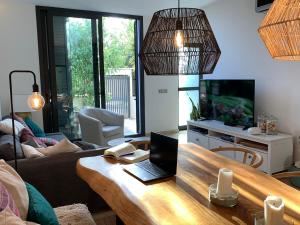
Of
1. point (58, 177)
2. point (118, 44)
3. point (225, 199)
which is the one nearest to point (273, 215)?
point (225, 199)

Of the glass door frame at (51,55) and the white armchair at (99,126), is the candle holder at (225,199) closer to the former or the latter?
the white armchair at (99,126)

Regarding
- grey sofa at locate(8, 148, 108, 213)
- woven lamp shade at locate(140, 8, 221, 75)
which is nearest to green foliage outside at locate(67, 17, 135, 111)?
grey sofa at locate(8, 148, 108, 213)

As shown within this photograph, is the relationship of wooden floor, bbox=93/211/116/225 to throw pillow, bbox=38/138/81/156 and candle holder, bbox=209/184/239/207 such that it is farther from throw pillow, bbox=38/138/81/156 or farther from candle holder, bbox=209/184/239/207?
candle holder, bbox=209/184/239/207

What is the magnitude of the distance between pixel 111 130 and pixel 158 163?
9.02 ft

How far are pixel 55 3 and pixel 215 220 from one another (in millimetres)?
4376

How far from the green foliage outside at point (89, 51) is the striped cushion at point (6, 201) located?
3.92 metres

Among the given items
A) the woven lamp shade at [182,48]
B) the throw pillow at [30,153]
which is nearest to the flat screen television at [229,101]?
the woven lamp shade at [182,48]

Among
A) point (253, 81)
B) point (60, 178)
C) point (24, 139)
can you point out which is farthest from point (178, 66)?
point (253, 81)

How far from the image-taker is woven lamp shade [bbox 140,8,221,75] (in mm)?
1585

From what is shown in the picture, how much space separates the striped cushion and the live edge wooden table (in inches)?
18.8

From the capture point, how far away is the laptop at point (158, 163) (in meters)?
1.71

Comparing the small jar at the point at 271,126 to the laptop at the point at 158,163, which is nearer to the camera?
the laptop at the point at 158,163

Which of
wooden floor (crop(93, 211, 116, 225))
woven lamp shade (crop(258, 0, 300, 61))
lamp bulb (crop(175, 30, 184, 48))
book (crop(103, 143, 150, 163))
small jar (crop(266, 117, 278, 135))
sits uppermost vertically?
lamp bulb (crop(175, 30, 184, 48))

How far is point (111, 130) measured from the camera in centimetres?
452
